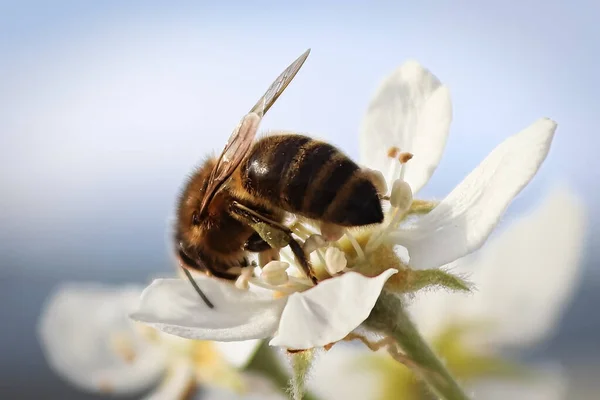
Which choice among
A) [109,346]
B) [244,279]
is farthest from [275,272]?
[109,346]

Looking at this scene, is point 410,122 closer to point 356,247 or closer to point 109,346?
point 356,247

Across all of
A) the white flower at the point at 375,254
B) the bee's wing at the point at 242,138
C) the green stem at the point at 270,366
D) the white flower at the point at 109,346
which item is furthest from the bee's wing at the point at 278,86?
the white flower at the point at 109,346

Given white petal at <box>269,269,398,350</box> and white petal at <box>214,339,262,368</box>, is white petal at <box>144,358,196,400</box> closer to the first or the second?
white petal at <box>214,339,262,368</box>

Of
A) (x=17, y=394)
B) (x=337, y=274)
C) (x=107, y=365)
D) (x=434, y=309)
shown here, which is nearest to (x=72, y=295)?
(x=107, y=365)

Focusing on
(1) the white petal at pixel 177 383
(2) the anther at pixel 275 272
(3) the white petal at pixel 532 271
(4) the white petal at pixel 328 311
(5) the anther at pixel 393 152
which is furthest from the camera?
(1) the white petal at pixel 177 383

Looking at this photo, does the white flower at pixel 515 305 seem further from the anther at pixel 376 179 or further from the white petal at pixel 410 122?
the anther at pixel 376 179

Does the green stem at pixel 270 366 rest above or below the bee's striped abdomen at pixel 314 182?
below

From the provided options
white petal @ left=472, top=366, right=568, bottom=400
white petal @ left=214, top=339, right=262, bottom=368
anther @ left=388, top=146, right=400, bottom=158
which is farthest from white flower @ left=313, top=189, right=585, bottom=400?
anther @ left=388, top=146, right=400, bottom=158
